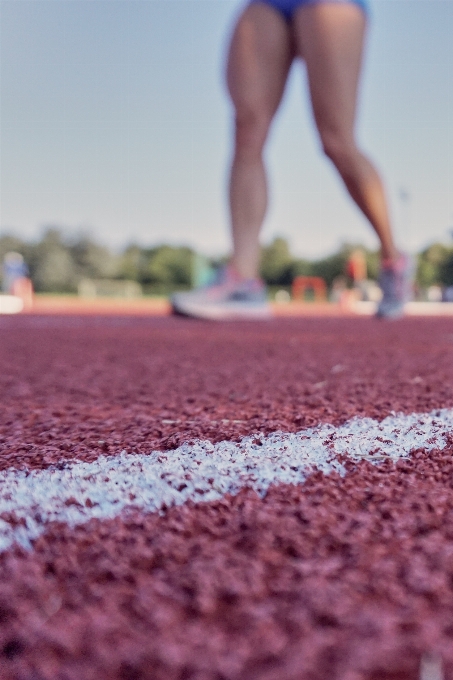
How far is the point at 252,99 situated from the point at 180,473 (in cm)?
293

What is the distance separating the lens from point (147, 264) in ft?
160

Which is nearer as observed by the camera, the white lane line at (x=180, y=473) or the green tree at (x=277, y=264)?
the white lane line at (x=180, y=473)

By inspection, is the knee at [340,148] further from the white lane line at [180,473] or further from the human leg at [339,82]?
the white lane line at [180,473]

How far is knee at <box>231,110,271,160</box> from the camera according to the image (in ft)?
10.8

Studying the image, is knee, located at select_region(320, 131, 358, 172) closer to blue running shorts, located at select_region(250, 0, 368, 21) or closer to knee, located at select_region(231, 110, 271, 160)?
knee, located at select_region(231, 110, 271, 160)

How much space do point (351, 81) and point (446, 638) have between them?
9.90 feet

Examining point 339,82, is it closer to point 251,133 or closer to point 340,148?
point 340,148

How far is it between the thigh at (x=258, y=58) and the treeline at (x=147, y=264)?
130 feet

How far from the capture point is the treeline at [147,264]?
45.0 metres

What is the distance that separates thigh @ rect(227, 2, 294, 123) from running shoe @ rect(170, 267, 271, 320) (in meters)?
0.81

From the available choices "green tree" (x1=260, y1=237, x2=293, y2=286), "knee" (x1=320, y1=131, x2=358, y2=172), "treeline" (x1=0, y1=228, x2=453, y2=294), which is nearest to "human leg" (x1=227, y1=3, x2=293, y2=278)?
"knee" (x1=320, y1=131, x2=358, y2=172)

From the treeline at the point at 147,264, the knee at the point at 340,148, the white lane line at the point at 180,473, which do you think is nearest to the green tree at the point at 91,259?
the treeline at the point at 147,264

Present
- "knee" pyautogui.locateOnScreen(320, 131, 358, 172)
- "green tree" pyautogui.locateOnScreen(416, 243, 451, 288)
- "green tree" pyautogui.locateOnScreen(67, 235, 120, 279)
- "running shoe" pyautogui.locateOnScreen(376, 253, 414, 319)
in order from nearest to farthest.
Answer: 1. "knee" pyautogui.locateOnScreen(320, 131, 358, 172)
2. "running shoe" pyautogui.locateOnScreen(376, 253, 414, 319)
3. "green tree" pyautogui.locateOnScreen(416, 243, 451, 288)
4. "green tree" pyautogui.locateOnScreen(67, 235, 120, 279)

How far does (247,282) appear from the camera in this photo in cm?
352
